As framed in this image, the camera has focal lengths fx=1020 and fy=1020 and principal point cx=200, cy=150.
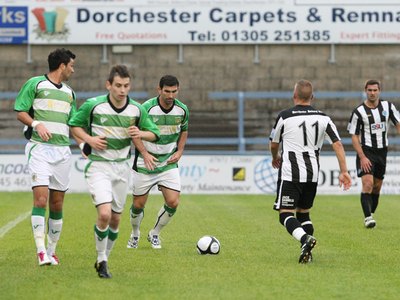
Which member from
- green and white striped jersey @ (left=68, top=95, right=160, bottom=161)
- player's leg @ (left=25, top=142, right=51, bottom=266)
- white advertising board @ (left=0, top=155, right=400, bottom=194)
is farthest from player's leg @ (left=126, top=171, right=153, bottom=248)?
white advertising board @ (left=0, top=155, right=400, bottom=194)

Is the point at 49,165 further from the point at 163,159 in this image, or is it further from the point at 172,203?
the point at 172,203

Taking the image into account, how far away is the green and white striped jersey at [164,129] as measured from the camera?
1188 centimetres

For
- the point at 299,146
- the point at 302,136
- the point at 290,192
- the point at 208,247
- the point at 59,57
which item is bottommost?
the point at 208,247

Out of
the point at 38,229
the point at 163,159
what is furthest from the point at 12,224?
the point at 38,229

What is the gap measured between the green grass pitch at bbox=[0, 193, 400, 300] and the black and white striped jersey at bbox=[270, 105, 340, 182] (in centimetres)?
94

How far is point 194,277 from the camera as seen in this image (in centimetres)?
936

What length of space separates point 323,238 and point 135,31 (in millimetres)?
16462

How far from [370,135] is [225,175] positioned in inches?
358

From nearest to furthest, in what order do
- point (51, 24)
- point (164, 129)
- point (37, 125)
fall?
1. point (37, 125)
2. point (164, 129)
3. point (51, 24)

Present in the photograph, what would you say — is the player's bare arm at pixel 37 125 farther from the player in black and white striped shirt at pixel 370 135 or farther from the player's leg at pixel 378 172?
the player's leg at pixel 378 172

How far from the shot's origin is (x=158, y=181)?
12.0 meters

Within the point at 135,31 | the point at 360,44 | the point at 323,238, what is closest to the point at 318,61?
the point at 360,44

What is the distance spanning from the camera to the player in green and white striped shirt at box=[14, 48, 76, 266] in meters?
10.2

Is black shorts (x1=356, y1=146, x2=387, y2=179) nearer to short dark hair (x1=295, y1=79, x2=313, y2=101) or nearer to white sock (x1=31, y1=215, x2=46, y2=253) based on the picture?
short dark hair (x1=295, y1=79, x2=313, y2=101)
